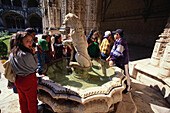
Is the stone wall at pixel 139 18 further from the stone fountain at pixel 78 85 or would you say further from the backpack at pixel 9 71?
the backpack at pixel 9 71

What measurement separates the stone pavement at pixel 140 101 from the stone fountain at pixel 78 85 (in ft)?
2.41

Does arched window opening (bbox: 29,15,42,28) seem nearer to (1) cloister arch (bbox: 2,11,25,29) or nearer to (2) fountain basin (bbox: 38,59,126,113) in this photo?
(1) cloister arch (bbox: 2,11,25,29)

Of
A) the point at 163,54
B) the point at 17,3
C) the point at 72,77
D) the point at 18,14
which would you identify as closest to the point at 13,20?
the point at 18,14

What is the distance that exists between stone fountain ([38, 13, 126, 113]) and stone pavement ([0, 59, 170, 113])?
0.74 meters

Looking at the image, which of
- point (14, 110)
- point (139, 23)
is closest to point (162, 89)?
point (14, 110)

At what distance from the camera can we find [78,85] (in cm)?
193

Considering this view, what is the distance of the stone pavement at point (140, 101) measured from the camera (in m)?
2.08

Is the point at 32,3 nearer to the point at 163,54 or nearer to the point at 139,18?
the point at 139,18

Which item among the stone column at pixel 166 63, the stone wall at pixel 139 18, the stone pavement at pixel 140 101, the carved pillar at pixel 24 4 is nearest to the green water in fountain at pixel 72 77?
the stone pavement at pixel 140 101

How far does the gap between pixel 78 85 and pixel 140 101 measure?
6.02 feet

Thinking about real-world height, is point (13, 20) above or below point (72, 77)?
above

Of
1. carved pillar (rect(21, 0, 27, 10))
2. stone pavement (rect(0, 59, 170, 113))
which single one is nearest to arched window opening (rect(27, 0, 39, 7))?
carved pillar (rect(21, 0, 27, 10))

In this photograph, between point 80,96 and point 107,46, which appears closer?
point 80,96

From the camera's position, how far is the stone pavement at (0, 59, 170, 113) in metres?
2.08
